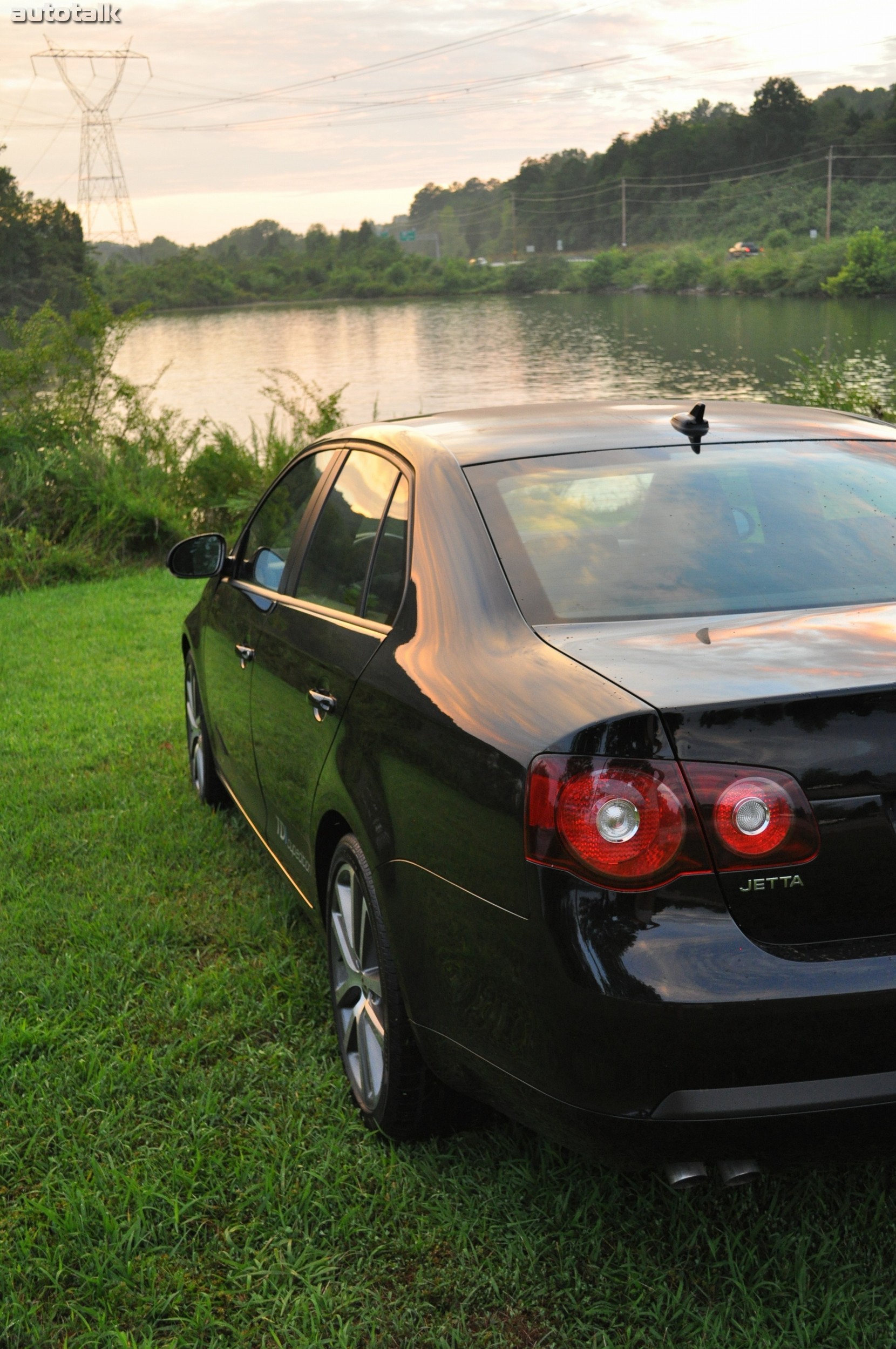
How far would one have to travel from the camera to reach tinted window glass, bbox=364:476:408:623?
2.80 meters

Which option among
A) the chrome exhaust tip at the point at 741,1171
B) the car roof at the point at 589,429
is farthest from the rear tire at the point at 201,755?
the chrome exhaust tip at the point at 741,1171

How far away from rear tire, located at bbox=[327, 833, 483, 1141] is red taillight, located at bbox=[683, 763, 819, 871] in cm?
97

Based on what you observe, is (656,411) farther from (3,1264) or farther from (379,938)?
(3,1264)

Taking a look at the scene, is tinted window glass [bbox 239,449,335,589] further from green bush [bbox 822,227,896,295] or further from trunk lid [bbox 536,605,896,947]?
green bush [bbox 822,227,896,295]

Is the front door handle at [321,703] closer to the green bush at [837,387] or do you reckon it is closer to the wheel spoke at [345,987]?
the wheel spoke at [345,987]

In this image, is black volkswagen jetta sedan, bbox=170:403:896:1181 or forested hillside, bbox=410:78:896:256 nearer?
black volkswagen jetta sedan, bbox=170:403:896:1181

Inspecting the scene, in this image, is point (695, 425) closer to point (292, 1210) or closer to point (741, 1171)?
point (741, 1171)

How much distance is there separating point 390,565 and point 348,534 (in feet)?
1.54

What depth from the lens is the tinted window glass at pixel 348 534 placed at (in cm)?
312

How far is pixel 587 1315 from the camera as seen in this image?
2184 mm

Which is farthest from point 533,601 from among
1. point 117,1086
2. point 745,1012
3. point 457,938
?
point 117,1086

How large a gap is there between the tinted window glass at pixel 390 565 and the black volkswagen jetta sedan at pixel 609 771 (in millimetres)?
13

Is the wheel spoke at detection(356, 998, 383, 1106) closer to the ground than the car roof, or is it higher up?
closer to the ground

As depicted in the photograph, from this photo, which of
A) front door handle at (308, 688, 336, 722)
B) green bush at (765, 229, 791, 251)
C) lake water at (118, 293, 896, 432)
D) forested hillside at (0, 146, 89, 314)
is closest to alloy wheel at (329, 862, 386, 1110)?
front door handle at (308, 688, 336, 722)
